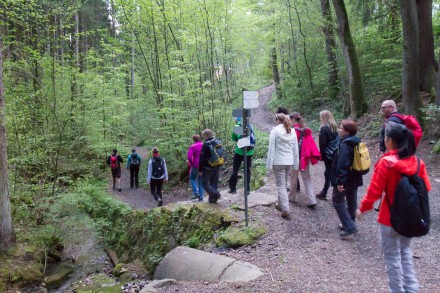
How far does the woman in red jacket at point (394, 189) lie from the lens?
306 cm

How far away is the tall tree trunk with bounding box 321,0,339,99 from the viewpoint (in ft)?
56.7

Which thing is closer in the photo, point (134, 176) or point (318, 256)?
point (318, 256)

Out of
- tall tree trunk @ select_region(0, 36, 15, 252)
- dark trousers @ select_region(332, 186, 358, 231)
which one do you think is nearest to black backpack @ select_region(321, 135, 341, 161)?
dark trousers @ select_region(332, 186, 358, 231)

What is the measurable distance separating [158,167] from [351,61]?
992 cm

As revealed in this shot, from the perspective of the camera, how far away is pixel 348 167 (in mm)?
5090

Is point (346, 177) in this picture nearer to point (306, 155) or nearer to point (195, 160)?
point (306, 155)

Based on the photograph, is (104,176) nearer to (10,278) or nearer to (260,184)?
(10,278)

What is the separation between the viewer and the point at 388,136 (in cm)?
318

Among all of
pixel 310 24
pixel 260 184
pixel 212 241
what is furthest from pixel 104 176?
pixel 310 24

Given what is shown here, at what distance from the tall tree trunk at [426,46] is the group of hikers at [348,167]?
8.29 metres

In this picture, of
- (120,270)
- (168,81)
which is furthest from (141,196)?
(120,270)

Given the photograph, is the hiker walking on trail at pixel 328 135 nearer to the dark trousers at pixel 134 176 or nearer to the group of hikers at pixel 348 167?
the group of hikers at pixel 348 167

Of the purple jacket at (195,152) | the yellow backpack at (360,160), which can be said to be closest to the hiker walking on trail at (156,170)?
the purple jacket at (195,152)

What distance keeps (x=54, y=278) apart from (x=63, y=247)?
155cm
